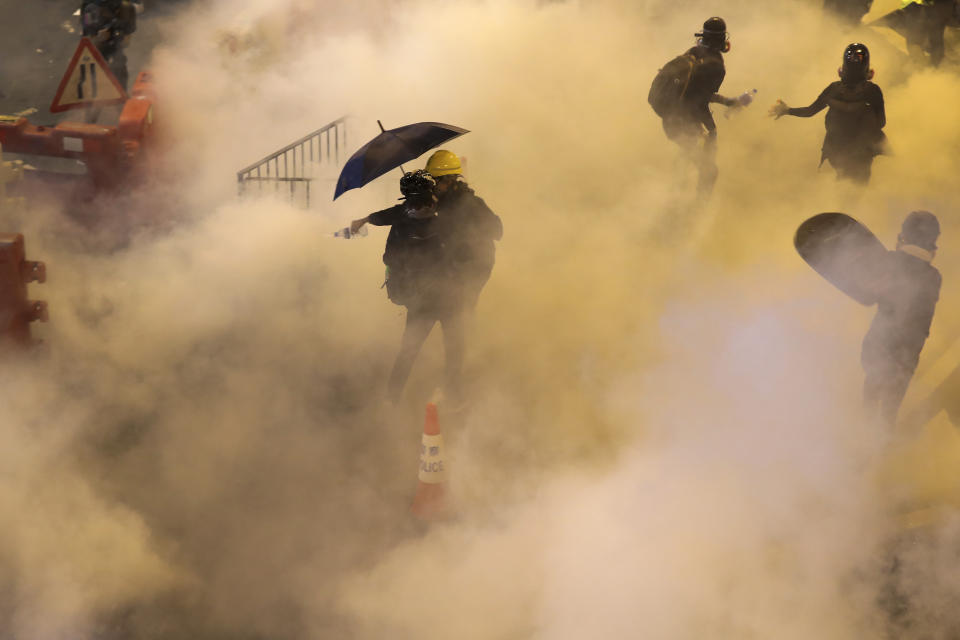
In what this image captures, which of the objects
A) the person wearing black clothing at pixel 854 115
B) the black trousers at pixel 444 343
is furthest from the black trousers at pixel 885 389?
the black trousers at pixel 444 343

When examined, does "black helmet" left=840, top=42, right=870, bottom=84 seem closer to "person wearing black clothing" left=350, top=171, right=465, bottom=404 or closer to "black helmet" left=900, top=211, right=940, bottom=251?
"black helmet" left=900, top=211, right=940, bottom=251

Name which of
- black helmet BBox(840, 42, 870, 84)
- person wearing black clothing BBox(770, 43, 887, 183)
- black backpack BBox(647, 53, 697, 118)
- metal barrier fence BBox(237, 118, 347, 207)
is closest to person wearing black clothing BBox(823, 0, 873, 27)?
person wearing black clothing BBox(770, 43, 887, 183)

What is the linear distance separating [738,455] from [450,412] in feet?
5.66

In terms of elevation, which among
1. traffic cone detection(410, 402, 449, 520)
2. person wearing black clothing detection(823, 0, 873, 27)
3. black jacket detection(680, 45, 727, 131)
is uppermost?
person wearing black clothing detection(823, 0, 873, 27)

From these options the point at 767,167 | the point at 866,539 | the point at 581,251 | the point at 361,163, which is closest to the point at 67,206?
the point at 361,163

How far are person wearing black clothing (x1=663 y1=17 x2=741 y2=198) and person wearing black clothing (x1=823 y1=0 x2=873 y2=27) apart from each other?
13.8 feet

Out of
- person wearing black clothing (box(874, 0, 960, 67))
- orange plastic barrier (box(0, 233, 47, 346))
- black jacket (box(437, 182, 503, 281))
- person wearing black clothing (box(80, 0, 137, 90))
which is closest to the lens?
black jacket (box(437, 182, 503, 281))

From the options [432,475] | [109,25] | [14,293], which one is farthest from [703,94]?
[109,25]

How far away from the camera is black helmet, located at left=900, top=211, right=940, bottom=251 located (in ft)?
18.7

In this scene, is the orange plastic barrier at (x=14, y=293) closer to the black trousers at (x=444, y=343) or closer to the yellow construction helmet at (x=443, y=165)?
the black trousers at (x=444, y=343)

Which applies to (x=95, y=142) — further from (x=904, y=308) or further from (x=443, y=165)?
(x=904, y=308)

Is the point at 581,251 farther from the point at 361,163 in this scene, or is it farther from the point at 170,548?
the point at 170,548

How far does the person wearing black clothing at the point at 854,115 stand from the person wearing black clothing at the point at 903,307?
1986 millimetres

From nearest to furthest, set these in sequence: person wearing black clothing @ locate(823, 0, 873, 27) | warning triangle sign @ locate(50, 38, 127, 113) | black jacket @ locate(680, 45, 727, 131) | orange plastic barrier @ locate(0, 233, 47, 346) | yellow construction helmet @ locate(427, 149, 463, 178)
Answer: yellow construction helmet @ locate(427, 149, 463, 178), orange plastic barrier @ locate(0, 233, 47, 346), black jacket @ locate(680, 45, 727, 131), warning triangle sign @ locate(50, 38, 127, 113), person wearing black clothing @ locate(823, 0, 873, 27)
